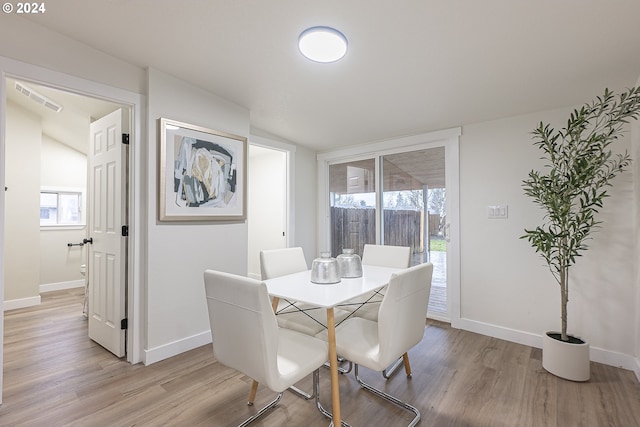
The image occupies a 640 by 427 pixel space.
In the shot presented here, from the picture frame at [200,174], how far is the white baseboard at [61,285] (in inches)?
137

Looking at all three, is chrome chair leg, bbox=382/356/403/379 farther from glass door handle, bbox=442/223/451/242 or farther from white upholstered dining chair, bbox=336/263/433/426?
glass door handle, bbox=442/223/451/242

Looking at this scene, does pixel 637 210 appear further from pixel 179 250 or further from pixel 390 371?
pixel 179 250

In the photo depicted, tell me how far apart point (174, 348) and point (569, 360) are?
302 centimetres

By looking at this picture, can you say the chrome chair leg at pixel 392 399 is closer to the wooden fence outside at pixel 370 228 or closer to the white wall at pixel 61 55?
the wooden fence outside at pixel 370 228

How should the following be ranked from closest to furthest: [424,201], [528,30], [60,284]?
[528,30]
[424,201]
[60,284]

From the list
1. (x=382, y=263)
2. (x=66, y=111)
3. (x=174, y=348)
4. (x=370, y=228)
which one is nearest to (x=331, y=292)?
(x=382, y=263)

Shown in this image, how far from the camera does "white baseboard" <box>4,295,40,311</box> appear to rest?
12.0 feet

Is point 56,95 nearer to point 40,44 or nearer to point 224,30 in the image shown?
point 40,44

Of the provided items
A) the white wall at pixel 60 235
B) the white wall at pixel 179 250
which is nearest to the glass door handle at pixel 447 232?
the white wall at pixel 179 250

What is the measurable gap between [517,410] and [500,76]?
2236 mm

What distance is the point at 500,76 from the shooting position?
220 centimetres

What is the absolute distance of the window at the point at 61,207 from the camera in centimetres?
468

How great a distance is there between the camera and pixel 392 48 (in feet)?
6.62

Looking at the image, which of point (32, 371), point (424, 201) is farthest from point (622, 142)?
point (32, 371)
